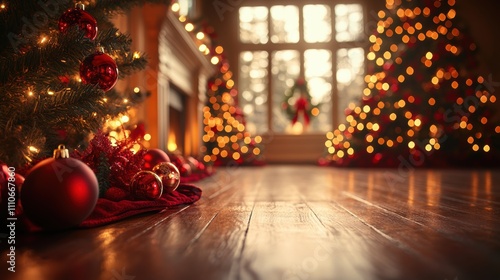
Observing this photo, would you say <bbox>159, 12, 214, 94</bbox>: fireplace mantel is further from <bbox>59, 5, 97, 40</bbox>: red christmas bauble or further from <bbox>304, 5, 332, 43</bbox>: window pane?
<bbox>304, 5, 332, 43</bbox>: window pane

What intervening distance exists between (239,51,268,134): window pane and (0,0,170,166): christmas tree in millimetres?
6256

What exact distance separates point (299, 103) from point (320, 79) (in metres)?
0.69

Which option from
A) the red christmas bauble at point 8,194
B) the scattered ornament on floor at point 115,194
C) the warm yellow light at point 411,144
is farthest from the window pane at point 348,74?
the red christmas bauble at point 8,194

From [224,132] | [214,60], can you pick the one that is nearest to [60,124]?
[224,132]

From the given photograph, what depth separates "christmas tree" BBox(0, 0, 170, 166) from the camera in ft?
4.25

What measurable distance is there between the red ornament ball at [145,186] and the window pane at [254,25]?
6555mm

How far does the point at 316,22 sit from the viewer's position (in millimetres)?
7742

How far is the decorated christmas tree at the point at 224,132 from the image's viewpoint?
20.4ft

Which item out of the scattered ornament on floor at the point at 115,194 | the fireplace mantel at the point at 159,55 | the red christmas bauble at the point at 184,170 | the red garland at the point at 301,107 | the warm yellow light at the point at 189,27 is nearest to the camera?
the scattered ornament on floor at the point at 115,194

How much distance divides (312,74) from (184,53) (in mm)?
3666

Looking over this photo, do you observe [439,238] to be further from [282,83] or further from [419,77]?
[282,83]

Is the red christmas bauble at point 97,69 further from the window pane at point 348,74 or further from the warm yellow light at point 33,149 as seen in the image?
the window pane at point 348,74

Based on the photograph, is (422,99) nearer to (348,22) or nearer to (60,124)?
(348,22)

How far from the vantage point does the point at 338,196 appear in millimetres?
2041
